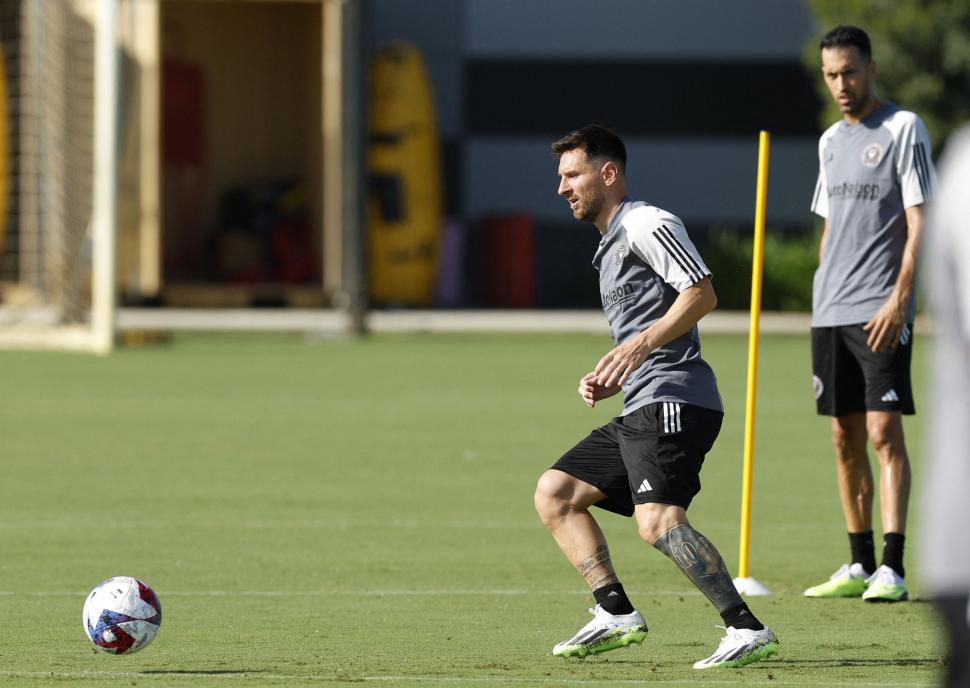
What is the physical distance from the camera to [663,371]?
21.4 ft

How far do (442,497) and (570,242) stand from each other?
19.0m

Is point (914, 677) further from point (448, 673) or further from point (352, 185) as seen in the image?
point (352, 185)

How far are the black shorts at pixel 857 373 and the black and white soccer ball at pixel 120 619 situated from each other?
10.5 feet

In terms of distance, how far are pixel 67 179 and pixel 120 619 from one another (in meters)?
17.4

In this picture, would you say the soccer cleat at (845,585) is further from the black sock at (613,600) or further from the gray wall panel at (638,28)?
the gray wall panel at (638,28)

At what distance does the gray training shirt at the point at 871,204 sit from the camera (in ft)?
26.2

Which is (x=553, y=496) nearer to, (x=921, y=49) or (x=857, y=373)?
(x=857, y=373)

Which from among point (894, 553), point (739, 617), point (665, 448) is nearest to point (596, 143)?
point (665, 448)

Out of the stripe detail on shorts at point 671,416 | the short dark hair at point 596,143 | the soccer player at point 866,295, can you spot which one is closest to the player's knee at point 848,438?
the soccer player at point 866,295

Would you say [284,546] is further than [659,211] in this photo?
Yes

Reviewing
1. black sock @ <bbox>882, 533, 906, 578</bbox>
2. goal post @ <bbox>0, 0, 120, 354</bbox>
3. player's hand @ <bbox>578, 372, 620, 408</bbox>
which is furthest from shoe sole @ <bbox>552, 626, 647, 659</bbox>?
goal post @ <bbox>0, 0, 120, 354</bbox>

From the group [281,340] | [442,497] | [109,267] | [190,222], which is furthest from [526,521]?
[190,222]

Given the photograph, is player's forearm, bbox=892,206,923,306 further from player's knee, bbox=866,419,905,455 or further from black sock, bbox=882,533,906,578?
black sock, bbox=882,533,906,578

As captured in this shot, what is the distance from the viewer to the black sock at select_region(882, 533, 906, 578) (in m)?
7.96
